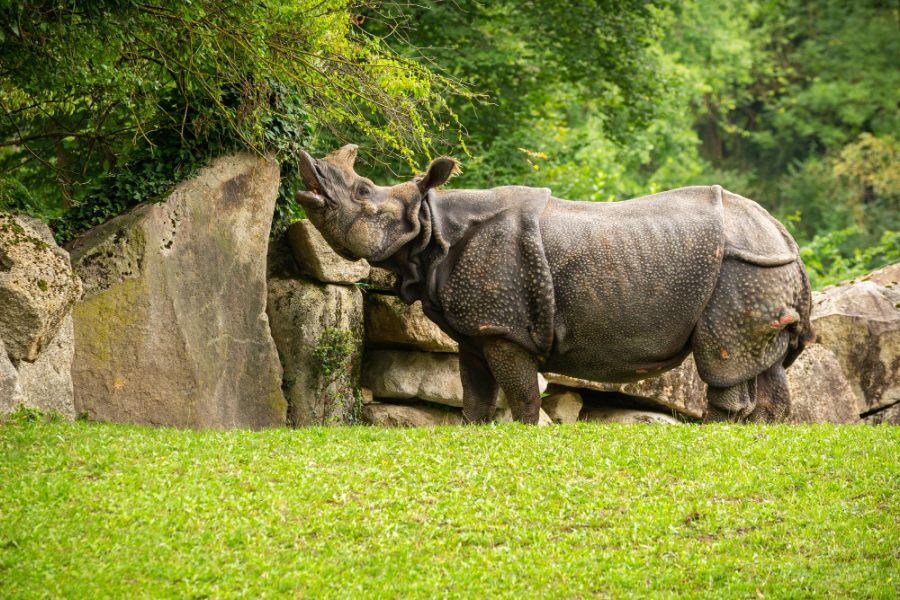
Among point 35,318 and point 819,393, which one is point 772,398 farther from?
point 35,318

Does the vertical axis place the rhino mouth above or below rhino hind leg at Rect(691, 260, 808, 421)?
above

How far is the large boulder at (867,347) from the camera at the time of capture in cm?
1309

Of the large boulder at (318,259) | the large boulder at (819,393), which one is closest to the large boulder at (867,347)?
the large boulder at (819,393)

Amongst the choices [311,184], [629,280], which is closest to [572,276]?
[629,280]

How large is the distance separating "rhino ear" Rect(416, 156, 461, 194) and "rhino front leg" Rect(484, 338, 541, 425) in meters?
1.60

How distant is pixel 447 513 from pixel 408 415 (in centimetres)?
482

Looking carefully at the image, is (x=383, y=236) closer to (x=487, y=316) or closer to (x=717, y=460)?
(x=487, y=316)

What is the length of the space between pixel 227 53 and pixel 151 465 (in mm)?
4575

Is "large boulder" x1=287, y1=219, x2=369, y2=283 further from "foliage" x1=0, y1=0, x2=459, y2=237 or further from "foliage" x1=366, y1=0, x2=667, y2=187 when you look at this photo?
"foliage" x1=366, y1=0, x2=667, y2=187

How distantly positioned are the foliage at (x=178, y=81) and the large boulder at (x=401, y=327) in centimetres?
166

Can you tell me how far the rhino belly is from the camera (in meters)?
10.1

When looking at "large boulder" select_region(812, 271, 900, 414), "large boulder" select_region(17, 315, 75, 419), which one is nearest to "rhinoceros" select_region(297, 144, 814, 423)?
"large boulder" select_region(17, 315, 75, 419)

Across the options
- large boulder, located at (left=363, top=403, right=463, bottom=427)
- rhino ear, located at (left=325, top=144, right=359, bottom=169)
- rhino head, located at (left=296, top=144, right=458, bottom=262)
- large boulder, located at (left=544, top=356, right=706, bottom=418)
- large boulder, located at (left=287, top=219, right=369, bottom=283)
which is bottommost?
large boulder, located at (left=363, top=403, right=463, bottom=427)

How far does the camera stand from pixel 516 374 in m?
10.2
